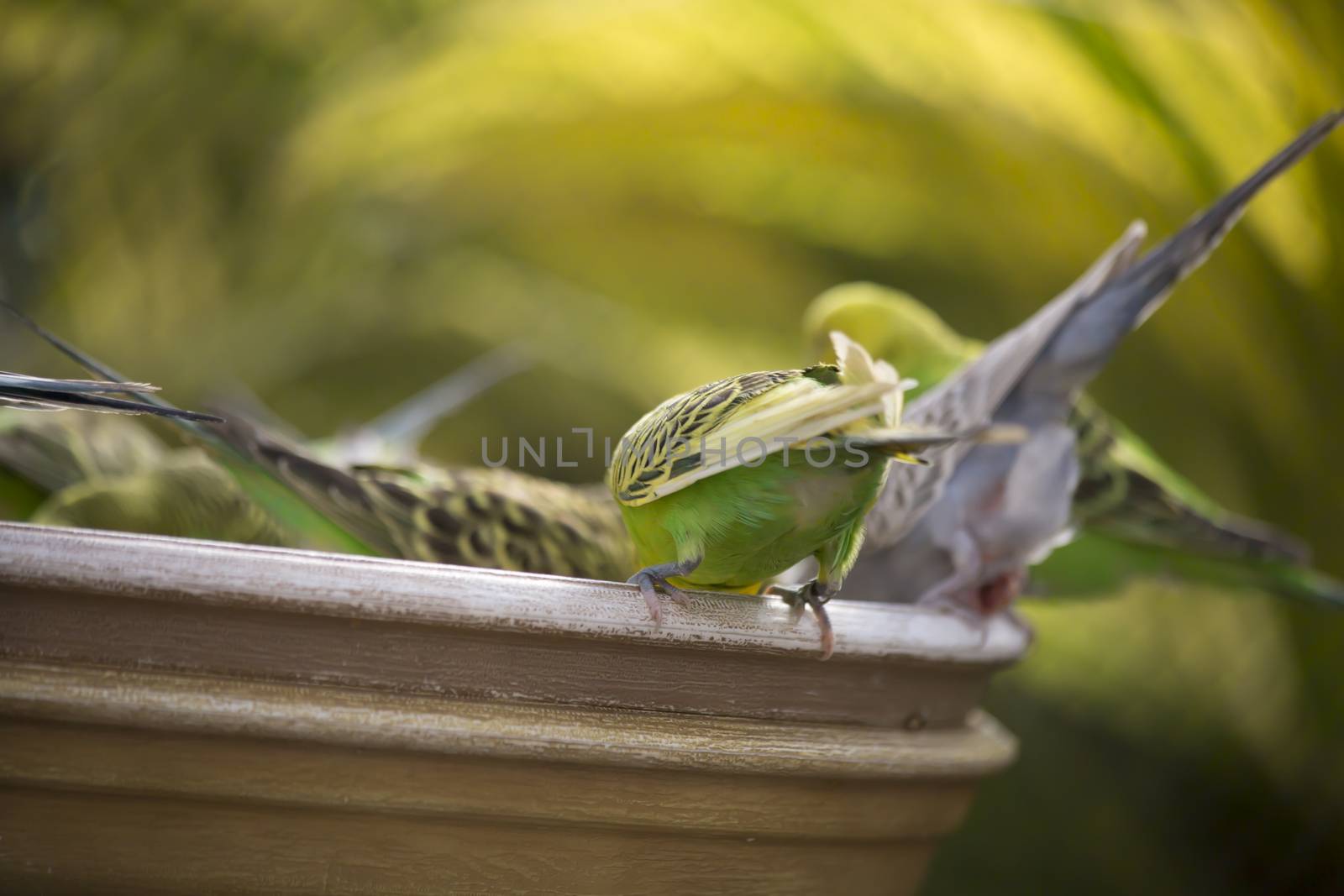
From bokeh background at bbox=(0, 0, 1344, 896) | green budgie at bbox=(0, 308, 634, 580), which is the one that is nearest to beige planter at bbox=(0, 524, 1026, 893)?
green budgie at bbox=(0, 308, 634, 580)

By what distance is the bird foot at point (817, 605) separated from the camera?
0.40 m

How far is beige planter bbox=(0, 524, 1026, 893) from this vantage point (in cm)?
35

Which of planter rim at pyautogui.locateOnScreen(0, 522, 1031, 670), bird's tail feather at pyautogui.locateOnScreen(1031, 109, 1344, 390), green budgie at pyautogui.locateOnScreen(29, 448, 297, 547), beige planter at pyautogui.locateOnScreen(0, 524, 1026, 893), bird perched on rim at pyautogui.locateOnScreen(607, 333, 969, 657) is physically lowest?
green budgie at pyautogui.locateOnScreen(29, 448, 297, 547)

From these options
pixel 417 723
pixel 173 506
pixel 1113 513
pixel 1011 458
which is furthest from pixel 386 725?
pixel 1113 513

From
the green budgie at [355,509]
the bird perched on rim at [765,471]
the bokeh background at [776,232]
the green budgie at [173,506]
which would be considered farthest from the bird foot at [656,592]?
the bokeh background at [776,232]

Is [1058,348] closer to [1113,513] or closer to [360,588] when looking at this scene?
[1113,513]

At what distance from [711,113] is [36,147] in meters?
0.69

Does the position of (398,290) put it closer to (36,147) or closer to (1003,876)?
(36,147)

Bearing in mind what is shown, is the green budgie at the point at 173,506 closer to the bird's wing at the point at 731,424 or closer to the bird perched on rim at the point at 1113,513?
the bird's wing at the point at 731,424

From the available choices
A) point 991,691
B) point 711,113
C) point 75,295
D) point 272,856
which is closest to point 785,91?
point 711,113

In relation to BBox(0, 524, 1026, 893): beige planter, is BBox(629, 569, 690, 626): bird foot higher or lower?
higher

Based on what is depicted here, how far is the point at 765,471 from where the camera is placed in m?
0.40

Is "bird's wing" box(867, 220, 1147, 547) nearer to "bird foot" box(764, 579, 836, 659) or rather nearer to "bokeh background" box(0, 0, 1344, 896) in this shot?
"bird foot" box(764, 579, 836, 659)

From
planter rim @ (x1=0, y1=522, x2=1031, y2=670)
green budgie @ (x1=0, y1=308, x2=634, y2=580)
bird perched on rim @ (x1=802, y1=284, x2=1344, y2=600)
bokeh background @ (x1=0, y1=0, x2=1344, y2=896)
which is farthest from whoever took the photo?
bokeh background @ (x1=0, y1=0, x2=1344, y2=896)
